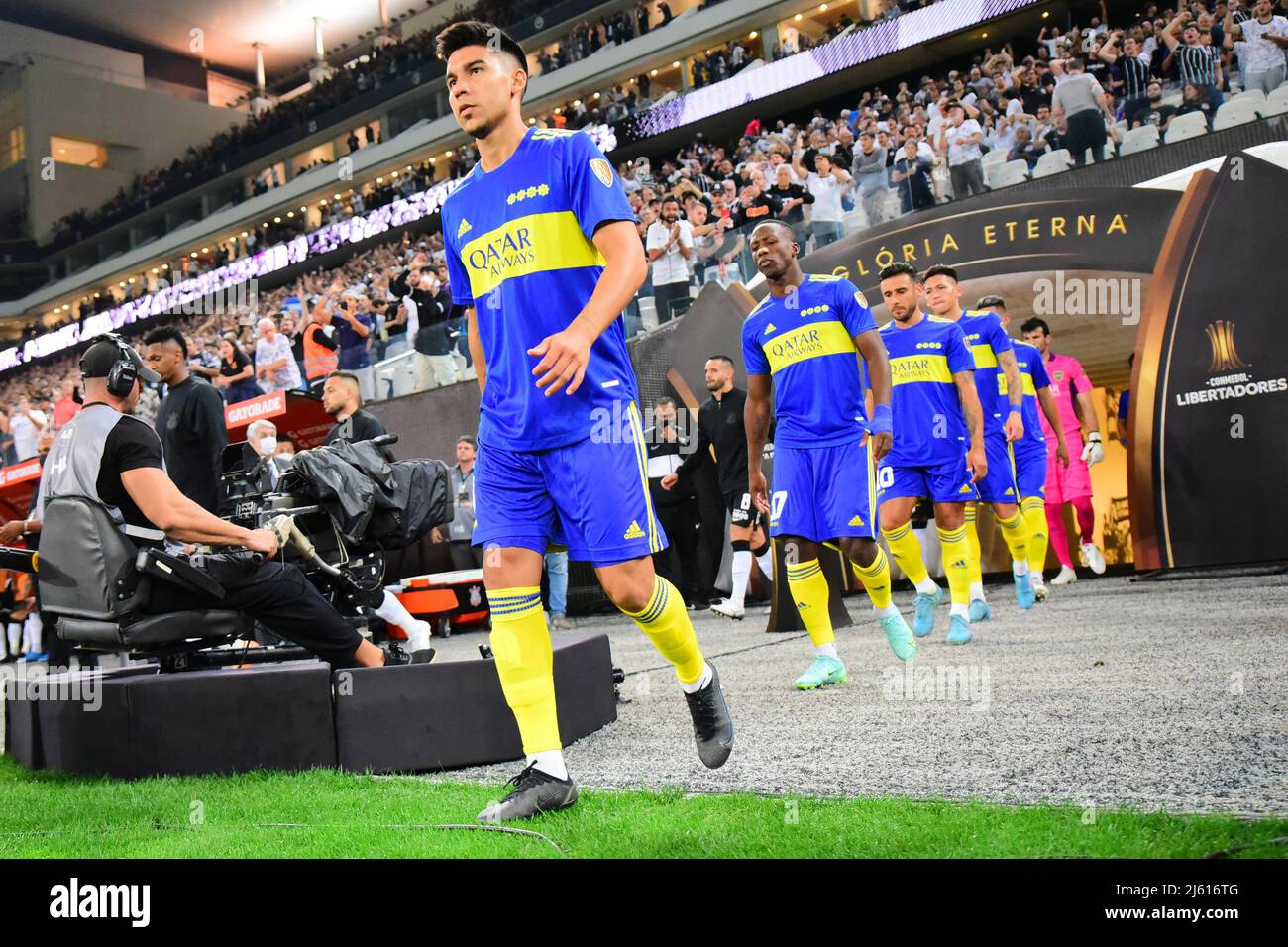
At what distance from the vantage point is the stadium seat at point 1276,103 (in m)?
8.46

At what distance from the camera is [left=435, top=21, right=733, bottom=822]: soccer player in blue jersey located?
2.76 metres

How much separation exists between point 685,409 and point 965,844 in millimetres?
9133

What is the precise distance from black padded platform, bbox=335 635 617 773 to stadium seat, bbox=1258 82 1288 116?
8.05 m

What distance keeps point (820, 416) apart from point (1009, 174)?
19.9 feet

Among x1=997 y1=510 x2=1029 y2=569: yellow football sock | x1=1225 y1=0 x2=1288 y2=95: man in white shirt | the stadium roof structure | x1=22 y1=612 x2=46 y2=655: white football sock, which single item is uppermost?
the stadium roof structure

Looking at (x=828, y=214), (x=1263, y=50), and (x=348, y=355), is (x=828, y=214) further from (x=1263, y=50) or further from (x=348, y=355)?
(x=348, y=355)

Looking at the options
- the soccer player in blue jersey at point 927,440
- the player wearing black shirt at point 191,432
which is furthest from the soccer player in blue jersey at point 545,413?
the soccer player in blue jersey at point 927,440

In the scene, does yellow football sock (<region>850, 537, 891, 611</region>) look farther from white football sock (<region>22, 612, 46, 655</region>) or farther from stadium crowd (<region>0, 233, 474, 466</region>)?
white football sock (<region>22, 612, 46, 655</region>)

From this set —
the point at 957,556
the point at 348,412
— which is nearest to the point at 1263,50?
the point at 957,556

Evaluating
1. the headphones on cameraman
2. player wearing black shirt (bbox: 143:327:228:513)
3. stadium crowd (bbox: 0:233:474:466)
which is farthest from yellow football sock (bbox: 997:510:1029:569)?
stadium crowd (bbox: 0:233:474:466)

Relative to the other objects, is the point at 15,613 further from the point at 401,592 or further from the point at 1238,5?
the point at 1238,5

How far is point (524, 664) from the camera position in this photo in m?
2.81

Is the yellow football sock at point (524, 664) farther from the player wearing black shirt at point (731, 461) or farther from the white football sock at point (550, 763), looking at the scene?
the player wearing black shirt at point (731, 461)

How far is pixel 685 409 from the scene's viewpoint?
11.1m
